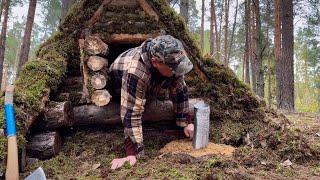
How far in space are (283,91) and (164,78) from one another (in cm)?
628

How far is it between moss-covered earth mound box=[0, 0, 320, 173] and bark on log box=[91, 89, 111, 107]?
0.50 metres

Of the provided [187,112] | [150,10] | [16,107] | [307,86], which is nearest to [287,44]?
[150,10]

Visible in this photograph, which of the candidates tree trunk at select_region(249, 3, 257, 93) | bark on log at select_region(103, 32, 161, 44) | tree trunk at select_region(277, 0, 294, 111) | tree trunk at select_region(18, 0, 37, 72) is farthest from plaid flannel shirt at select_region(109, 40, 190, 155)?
tree trunk at select_region(249, 3, 257, 93)

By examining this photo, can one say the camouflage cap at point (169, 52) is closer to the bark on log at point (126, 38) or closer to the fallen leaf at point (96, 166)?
the fallen leaf at point (96, 166)

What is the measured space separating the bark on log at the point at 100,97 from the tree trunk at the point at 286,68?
6.15m

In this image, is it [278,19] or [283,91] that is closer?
[283,91]

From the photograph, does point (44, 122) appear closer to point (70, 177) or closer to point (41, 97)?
point (41, 97)

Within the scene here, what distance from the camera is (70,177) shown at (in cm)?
298

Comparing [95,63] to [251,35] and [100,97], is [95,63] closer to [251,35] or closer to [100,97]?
[100,97]

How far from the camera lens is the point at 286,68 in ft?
29.5

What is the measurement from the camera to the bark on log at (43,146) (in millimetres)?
3527

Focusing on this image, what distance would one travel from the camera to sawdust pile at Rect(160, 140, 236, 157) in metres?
3.56

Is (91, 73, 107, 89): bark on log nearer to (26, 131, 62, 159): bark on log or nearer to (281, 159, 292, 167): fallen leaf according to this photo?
(26, 131, 62, 159): bark on log

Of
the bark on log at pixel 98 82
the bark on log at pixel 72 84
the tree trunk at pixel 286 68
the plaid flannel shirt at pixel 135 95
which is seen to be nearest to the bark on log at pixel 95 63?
the bark on log at pixel 98 82
